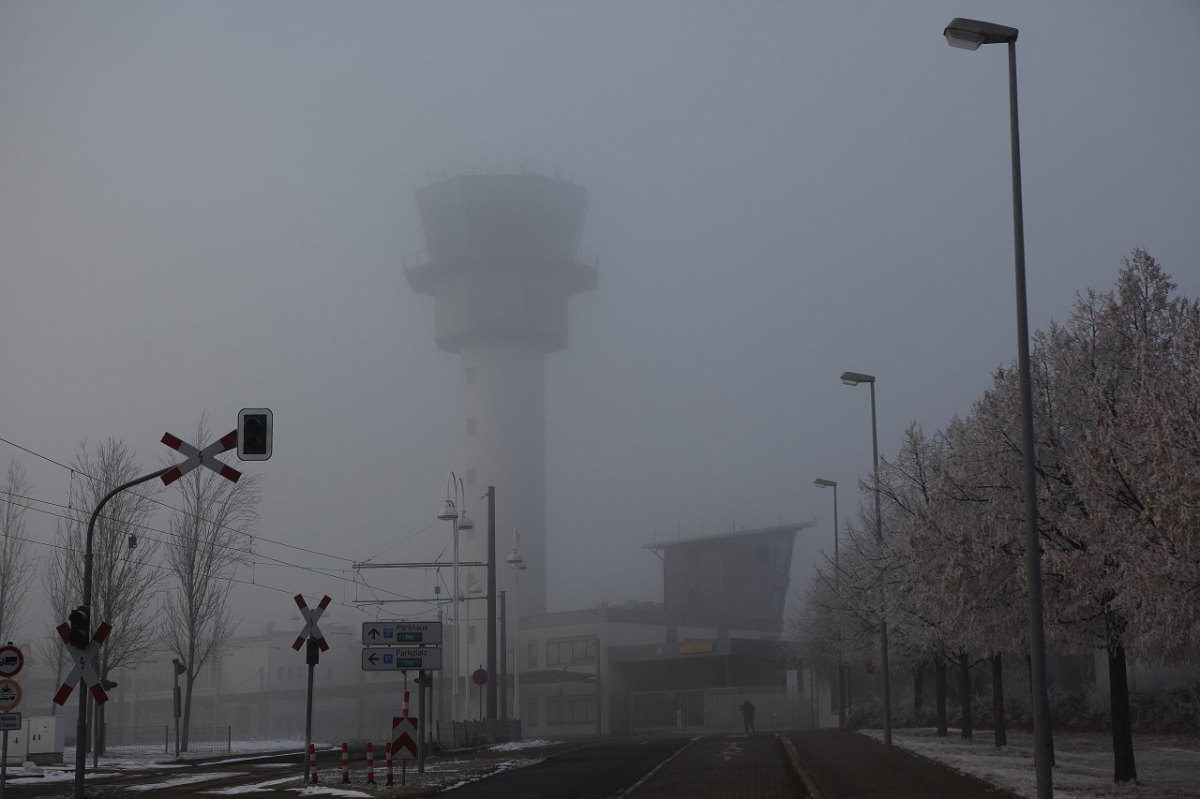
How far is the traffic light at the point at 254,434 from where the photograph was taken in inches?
832

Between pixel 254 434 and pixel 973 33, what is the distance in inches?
505

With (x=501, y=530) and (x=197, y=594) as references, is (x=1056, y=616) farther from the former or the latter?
(x=501, y=530)

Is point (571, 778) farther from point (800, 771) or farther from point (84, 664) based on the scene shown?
point (84, 664)

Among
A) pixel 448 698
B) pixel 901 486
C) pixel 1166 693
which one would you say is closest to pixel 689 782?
pixel 901 486

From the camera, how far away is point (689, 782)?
26.7 metres

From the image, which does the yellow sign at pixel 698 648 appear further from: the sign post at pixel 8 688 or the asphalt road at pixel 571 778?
the sign post at pixel 8 688

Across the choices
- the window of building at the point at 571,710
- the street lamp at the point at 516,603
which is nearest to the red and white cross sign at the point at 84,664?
the street lamp at the point at 516,603

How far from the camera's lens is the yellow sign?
91188 mm

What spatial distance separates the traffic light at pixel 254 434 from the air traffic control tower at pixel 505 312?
83.2m

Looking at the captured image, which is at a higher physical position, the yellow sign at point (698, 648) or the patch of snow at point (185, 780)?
the yellow sign at point (698, 648)

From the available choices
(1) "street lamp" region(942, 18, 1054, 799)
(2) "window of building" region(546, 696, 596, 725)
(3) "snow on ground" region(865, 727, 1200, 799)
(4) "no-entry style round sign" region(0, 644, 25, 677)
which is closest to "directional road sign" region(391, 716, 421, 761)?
(4) "no-entry style round sign" region(0, 644, 25, 677)

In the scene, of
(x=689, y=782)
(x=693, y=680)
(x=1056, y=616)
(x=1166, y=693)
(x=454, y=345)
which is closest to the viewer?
(x=1056, y=616)

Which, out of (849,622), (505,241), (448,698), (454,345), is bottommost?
(448,698)

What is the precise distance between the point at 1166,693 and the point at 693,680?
197ft
